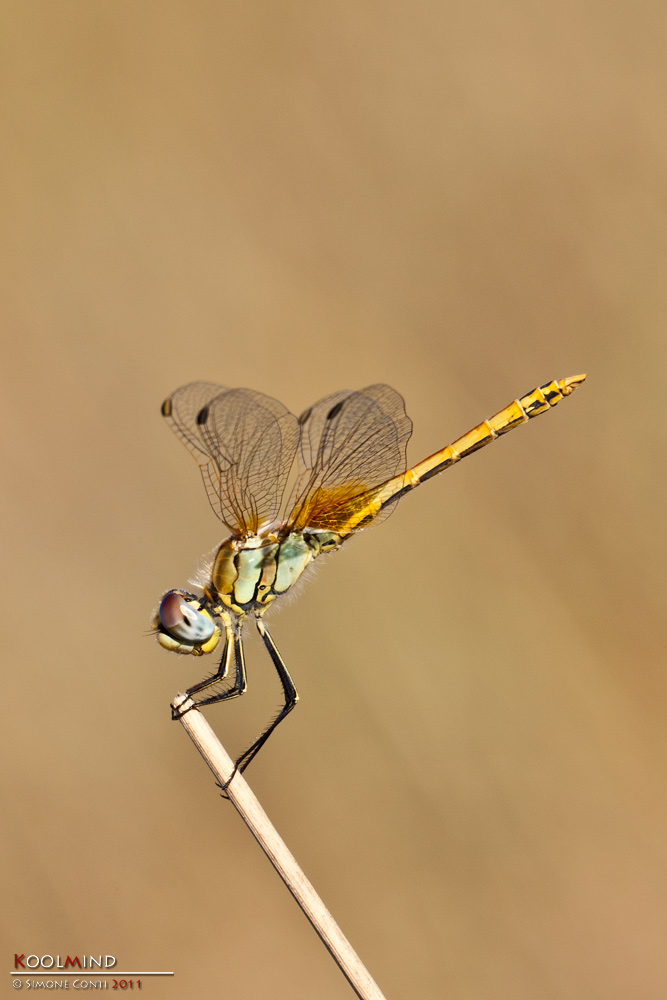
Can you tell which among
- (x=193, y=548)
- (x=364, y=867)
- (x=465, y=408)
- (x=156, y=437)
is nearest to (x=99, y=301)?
(x=156, y=437)

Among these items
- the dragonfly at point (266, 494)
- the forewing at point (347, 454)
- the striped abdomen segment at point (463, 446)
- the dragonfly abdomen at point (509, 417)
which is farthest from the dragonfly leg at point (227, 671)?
the dragonfly abdomen at point (509, 417)

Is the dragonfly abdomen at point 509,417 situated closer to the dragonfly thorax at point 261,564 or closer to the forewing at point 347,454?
the forewing at point 347,454

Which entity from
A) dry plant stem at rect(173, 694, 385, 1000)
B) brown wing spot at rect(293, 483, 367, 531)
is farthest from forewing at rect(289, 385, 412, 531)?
dry plant stem at rect(173, 694, 385, 1000)

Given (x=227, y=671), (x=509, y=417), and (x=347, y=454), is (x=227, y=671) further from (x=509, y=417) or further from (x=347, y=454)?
(x=509, y=417)

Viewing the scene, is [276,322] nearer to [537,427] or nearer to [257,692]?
[537,427]

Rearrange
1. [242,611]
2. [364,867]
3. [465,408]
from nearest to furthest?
[242,611] → [364,867] → [465,408]

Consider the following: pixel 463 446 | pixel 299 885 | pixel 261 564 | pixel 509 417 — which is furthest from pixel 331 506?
pixel 299 885
